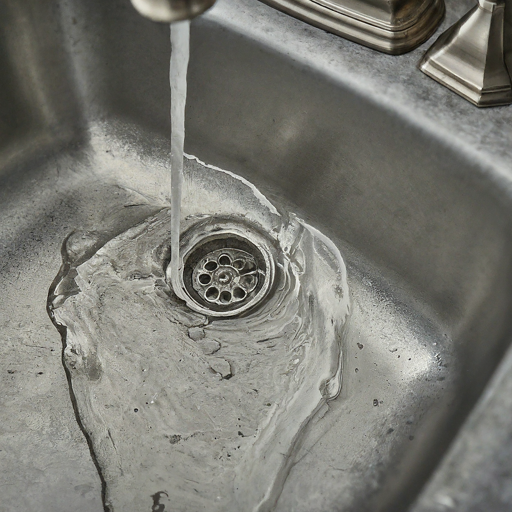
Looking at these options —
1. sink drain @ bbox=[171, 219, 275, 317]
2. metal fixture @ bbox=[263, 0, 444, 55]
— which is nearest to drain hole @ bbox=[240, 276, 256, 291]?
sink drain @ bbox=[171, 219, 275, 317]

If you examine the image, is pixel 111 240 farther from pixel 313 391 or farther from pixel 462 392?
pixel 462 392

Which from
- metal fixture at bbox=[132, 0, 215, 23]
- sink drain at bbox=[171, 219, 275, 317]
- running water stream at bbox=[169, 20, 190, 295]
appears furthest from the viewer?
sink drain at bbox=[171, 219, 275, 317]

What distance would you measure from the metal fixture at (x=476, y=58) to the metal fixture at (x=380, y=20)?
0.08 ft

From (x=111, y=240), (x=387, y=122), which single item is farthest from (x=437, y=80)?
(x=111, y=240)

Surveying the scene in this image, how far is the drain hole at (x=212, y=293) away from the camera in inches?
26.2

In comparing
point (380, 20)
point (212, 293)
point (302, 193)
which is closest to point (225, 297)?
point (212, 293)

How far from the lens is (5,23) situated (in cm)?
65

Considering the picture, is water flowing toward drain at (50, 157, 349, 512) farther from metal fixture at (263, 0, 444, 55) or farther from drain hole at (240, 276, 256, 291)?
metal fixture at (263, 0, 444, 55)

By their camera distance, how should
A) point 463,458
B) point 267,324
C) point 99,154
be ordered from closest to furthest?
point 463,458 → point 267,324 → point 99,154

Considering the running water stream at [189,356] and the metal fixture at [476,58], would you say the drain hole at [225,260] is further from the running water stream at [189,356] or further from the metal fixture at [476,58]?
the metal fixture at [476,58]

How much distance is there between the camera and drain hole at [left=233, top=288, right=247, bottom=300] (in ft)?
2.17

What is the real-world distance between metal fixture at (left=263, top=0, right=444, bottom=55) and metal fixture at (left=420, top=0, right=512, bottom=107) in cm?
2

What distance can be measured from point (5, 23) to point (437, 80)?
1.58ft

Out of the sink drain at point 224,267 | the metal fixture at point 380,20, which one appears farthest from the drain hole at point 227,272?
the metal fixture at point 380,20
